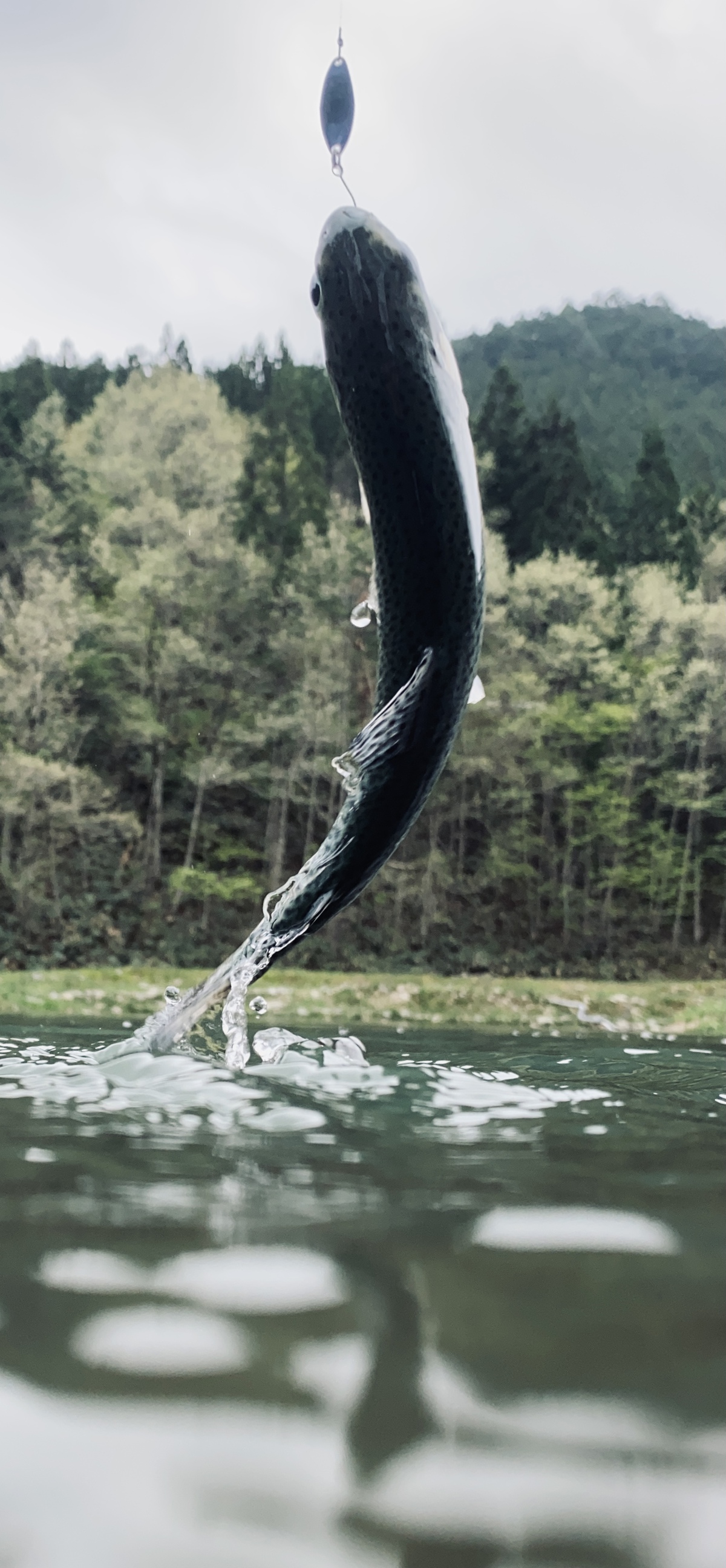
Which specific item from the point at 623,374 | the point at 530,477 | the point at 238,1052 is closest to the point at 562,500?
the point at 530,477

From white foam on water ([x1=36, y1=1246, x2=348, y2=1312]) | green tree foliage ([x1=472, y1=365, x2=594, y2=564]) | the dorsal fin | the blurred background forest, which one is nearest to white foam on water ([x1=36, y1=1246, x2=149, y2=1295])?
white foam on water ([x1=36, y1=1246, x2=348, y2=1312])

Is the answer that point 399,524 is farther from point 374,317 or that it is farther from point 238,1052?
point 238,1052

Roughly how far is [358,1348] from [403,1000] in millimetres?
14913

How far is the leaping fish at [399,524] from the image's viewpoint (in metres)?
1.98

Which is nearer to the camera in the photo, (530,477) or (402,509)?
(402,509)

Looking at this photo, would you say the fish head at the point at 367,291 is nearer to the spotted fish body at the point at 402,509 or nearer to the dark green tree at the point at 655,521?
the spotted fish body at the point at 402,509

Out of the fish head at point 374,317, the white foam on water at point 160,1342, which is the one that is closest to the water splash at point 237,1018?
the white foam on water at point 160,1342

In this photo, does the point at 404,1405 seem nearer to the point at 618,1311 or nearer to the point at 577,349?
the point at 618,1311

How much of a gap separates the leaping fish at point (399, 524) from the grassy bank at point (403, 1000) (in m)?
9.91

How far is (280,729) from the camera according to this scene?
79.5 ft

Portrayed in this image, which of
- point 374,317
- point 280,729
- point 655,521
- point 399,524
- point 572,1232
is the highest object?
point 655,521

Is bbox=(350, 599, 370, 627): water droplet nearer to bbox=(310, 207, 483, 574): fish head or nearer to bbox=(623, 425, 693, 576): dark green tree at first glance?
bbox=(310, 207, 483, 574): fish head

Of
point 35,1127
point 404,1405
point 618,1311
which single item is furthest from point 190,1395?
point 35,1127

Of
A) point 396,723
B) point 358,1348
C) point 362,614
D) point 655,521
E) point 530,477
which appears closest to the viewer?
point 358,1348
